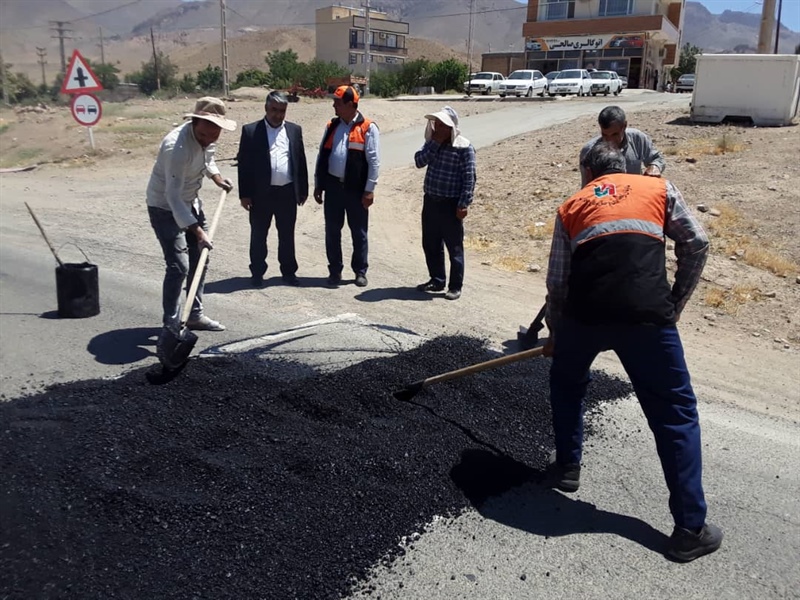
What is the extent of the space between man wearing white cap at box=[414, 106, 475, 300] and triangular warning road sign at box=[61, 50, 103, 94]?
423 inches

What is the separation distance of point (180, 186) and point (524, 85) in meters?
33.3

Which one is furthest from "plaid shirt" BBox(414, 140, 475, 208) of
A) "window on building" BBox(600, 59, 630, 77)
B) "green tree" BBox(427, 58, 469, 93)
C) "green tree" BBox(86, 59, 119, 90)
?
"green tree" BBox(86, 59, 119, 90)

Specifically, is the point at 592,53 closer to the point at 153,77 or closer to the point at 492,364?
the point at 153,77

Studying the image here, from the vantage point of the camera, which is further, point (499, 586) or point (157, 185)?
point (157, 185)

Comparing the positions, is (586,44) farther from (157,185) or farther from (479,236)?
(157,185)

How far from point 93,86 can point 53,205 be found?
447 cm

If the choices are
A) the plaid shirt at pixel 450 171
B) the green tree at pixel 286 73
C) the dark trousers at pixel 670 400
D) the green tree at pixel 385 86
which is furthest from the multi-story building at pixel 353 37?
the dark trousers at pixel 670 400

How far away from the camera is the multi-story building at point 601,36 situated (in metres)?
54.0

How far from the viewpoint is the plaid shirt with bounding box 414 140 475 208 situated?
6.79 meters

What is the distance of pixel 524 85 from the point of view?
36.0 metres

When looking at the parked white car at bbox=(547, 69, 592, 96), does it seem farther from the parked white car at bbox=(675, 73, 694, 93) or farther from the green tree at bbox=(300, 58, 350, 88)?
the green tree at bbox=(300, 58, 350, 88)

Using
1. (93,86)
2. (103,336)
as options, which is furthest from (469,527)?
(93,86)

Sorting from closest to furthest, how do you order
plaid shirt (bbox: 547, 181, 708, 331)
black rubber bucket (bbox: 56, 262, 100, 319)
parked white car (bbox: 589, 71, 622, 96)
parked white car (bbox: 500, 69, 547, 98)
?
plaid shirt (bbox: 547, 181, 708, 331) < black rubber bucket (bbox: 56, 262, 100, 319) < parked white car (bbox: 500, 69, 547, 98) < parked white car (bbox: 589, 71, 622, 96)

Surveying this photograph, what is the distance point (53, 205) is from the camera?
12.0 meters
